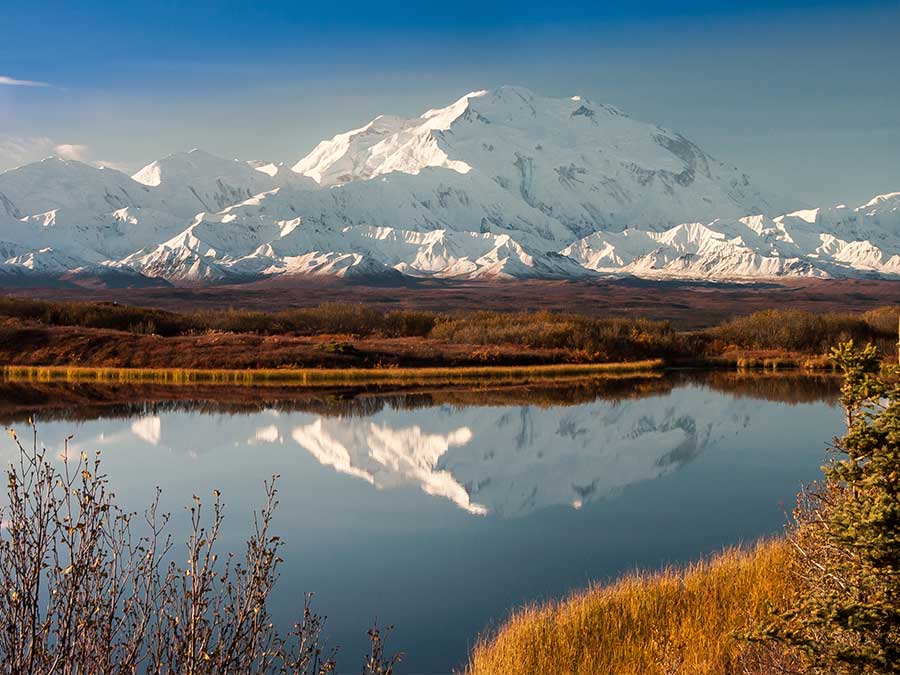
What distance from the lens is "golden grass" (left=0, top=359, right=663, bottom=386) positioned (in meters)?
42.3

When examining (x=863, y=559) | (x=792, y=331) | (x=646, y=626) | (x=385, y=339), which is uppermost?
(x=863, y=559)

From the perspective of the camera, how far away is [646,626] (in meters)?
10.7

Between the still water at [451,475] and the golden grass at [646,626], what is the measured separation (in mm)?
850

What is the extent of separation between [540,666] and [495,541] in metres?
6.57

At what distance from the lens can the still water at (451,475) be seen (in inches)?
527

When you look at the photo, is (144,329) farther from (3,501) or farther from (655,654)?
(655,654)

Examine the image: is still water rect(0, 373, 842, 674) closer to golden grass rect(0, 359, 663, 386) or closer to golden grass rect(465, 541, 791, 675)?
golden grass rect(465, 541, 791, 675)

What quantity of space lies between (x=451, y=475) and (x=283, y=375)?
22.3 metres

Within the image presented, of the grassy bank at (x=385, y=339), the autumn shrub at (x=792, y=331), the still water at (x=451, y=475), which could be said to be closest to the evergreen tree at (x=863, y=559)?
the still water at (x=451, y=475)

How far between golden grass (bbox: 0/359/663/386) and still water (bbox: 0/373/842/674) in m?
3.20

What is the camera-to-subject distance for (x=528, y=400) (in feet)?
121

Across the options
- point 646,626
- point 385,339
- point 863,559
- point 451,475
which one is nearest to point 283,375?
point 385,339

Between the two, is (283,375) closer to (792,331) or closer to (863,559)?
(792,331)

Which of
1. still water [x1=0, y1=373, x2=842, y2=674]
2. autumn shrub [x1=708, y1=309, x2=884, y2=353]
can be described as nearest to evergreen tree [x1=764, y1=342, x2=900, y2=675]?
still water [x1=0, y1=373, x2=842, y2=674]
